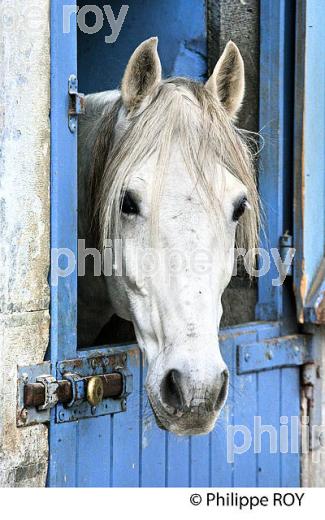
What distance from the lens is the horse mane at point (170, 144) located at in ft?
6.86

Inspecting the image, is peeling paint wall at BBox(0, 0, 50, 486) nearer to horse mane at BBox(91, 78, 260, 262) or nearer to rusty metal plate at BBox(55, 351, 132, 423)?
rusty metal plate at BBox(55, 351, 132, 423)

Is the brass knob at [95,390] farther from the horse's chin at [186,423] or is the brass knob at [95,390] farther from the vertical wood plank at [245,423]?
the vertical wood plank at [245,423]

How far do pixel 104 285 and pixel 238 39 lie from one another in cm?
122

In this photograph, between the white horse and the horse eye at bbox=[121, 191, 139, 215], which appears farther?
the horse eye at bbox=[121, 191, 139, 215]

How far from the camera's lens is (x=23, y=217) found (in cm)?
206

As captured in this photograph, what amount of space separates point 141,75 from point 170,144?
255 millimetres

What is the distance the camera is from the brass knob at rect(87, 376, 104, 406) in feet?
7.14

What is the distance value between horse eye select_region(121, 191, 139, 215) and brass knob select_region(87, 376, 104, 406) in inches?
17.8

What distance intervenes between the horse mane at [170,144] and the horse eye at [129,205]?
0.05 feet

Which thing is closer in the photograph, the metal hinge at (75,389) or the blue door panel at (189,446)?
the metal hinge at (75,389)

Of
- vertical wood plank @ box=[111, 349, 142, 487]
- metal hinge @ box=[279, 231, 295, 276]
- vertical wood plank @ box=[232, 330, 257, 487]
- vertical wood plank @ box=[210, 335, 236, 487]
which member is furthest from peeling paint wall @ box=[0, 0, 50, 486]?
metal hinge @ box=[279, 231, 295, 276]

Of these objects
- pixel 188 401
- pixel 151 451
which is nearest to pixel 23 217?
pixel 188 401

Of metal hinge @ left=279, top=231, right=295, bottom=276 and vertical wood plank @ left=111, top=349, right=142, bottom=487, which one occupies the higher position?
metal hinge @ left=279, top=231, right=295, bottom=276

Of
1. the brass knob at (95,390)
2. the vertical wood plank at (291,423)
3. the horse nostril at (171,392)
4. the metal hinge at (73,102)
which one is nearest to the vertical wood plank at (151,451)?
the brass knob at (95,390)
